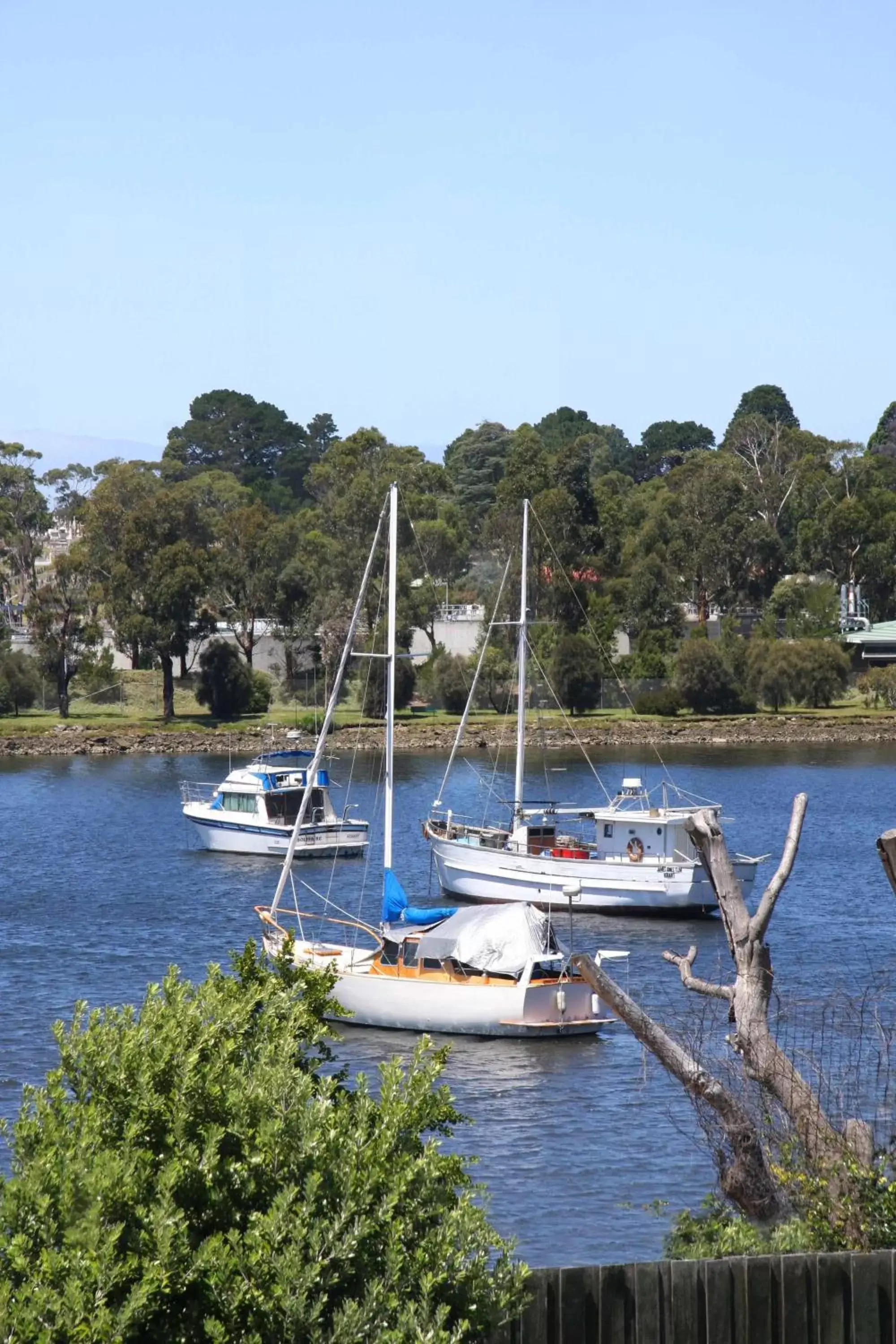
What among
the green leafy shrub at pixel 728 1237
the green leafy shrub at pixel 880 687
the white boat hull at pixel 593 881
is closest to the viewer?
the green leafy shrub at pixel 728 1237

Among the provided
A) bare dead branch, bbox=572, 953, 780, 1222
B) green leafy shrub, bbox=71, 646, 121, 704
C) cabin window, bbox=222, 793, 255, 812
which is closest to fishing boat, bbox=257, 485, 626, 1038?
bare dead branch, bbox=572, 953, 780, 1222

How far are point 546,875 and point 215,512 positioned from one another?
10126 cm

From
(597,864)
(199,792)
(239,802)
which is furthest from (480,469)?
(597,864)

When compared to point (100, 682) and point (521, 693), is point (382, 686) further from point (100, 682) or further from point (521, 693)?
point (521, 693)

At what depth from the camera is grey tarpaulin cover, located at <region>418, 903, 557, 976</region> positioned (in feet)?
107

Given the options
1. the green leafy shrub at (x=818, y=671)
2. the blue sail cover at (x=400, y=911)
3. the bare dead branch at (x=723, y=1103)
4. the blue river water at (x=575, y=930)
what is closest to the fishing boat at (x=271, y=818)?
the blue river water at (x=575, y=930)

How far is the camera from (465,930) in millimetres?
33219

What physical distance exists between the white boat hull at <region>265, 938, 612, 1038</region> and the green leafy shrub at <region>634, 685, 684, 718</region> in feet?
263

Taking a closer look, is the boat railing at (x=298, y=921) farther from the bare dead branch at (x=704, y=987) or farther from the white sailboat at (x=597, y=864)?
the bare dead branch at (x=704, y=987)

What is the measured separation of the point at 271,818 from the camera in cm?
6319

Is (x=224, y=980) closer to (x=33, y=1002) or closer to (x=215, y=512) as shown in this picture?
(x=33, y=1002)

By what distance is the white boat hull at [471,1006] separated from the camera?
32.6 meters

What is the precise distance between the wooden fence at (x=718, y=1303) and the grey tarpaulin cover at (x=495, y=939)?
21526 mm

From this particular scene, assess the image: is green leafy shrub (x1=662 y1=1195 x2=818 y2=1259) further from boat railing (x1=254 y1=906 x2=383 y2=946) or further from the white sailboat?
the white sailboat
